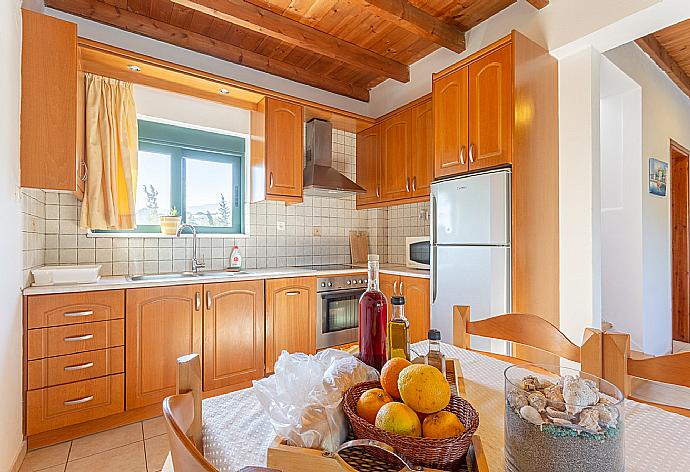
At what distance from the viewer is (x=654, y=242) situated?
11.3 feet

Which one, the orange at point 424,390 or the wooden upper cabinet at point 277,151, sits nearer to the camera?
the orange at point 424,390

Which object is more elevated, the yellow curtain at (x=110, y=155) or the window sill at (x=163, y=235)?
the yellow curtain at (x=110, y=155)

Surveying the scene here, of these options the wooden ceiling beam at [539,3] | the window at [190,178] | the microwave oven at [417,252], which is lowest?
the microwave oven at [417,252]

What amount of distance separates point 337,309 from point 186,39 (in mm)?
2515

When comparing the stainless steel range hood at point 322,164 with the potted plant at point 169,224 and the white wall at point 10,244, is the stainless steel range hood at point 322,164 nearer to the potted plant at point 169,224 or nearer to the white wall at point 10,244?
the potted plant at point 169,224

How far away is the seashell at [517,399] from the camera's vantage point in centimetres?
52

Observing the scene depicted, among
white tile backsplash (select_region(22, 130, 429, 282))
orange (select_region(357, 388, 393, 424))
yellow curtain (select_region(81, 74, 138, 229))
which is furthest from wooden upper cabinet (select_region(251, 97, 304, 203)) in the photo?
orange (select_region(357, 388, 393, 424))

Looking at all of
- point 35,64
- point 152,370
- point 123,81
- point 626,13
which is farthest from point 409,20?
point 152,370

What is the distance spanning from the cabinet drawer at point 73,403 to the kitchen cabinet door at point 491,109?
2.66 m

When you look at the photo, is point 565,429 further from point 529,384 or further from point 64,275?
point 64,275

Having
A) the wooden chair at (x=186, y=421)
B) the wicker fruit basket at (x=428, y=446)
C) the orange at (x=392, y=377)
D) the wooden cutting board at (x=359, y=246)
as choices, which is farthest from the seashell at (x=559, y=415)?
the wooden cutting board at (x=359, y=246)

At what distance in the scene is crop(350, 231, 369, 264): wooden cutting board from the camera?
4012 millimetres

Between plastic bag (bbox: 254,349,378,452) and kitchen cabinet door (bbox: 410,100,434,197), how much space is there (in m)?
2.57

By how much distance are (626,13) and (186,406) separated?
2798mm
